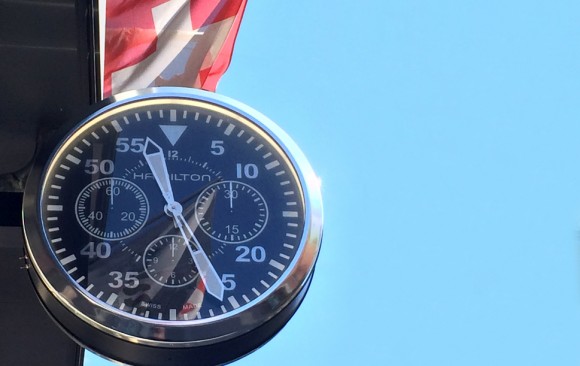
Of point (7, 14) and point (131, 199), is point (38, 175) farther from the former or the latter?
point (7, 14)

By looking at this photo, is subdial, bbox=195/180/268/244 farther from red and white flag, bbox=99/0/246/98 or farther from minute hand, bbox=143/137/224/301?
red and white flag, bbox=99/0/246/98

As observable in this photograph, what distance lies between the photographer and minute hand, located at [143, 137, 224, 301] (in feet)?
9.41

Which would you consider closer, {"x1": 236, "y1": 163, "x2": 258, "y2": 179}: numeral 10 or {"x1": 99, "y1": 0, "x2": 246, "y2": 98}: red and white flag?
{"x1": 236, "y1": 163, "x2": 258, "y2": 179}: numeral 10

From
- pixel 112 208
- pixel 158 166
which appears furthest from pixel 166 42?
pixel 112 208

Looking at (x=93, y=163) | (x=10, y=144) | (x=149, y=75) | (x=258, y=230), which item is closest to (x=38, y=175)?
(x=93, y=163)

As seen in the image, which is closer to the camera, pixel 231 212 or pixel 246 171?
pixel 231 212

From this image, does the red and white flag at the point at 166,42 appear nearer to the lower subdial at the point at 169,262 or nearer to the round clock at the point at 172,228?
the round clock at the point at 172,228

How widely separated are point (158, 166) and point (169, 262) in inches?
14.9

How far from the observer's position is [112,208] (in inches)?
117

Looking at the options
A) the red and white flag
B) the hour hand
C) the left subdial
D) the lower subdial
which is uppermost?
the red and white flag

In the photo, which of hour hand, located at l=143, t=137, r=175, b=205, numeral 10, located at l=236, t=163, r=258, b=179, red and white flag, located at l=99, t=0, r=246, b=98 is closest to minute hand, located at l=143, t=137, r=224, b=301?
hour hand, located at l=143, t=137, r=175, b=205

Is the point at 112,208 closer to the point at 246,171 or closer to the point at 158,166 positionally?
the point at 158,166

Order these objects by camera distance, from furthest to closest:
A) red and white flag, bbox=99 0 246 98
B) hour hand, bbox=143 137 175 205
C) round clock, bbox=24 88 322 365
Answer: red and white flag, bbox=99 0 246 98
hour hand, bbox=143 137 175 205
round clock, bbox=24 88 322 365

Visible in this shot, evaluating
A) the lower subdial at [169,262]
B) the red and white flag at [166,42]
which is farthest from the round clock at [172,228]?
the red and white flag at [166,42]
